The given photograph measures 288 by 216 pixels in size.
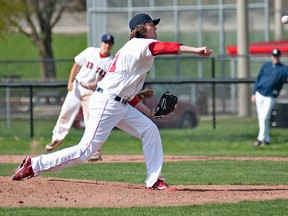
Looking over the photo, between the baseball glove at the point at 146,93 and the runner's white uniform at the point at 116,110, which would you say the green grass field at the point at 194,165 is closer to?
the baseball glove at the point at 146,93

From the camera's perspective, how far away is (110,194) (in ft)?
31.0

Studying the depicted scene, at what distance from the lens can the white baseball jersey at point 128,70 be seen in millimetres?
9375

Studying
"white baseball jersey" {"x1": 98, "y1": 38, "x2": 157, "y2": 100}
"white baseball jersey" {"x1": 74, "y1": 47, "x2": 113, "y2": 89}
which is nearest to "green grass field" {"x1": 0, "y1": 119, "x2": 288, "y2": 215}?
"white baseball jersey" {"x1": 74, "y1": 47, "x2": 113, "y2": 89}

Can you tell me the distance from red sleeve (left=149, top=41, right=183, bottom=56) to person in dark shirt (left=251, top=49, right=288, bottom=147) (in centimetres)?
872

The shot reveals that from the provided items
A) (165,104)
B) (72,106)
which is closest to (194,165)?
(72,106)

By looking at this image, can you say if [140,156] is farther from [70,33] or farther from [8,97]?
[70,33]

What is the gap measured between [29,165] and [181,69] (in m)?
18.1

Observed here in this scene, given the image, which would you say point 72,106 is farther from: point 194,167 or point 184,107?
point 184,107

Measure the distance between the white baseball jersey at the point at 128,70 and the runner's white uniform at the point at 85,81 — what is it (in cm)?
456

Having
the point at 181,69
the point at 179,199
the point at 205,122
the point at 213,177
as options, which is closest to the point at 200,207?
the point at 179,199

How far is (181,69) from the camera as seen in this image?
27.6 metres

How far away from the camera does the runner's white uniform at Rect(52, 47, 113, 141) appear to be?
14203 mm

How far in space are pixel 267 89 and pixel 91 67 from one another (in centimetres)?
478

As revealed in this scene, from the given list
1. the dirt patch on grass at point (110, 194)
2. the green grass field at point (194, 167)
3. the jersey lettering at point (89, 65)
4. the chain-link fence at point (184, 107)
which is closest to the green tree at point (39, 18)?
the chain-link fence at point (184, 107)
